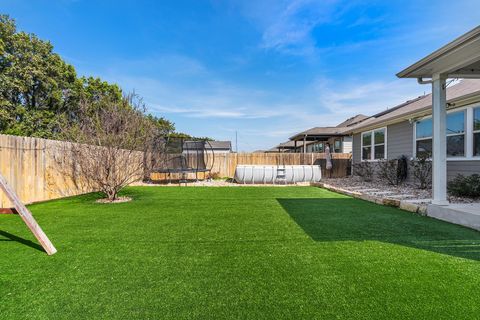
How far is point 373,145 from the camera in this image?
11094 mm

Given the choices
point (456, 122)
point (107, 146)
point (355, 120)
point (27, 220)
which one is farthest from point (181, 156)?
point (355, 120)

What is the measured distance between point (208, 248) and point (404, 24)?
8787mm

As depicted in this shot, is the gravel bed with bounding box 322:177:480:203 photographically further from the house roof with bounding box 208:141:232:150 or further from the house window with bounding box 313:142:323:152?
the house roof with bounding box 208:141:232:150

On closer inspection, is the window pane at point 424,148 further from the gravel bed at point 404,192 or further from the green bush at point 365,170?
the green bush at point 365,170

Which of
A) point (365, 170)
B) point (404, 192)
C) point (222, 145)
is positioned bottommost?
point (404, 192)

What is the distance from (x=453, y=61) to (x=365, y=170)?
25.1 feet

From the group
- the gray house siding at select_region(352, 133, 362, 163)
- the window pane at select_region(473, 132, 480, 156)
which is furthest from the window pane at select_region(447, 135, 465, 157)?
the gray house siding at select_region(352, 133, 362, 163)

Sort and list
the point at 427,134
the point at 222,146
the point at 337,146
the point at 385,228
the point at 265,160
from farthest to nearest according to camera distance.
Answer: the point at 222,146 → the point at 337,146 → the point at 265,160 → the point at 427,134 → the point at 385,228

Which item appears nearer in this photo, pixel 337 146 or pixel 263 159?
pixel 263 159

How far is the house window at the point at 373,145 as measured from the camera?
10.5 meters

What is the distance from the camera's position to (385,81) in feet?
35.5

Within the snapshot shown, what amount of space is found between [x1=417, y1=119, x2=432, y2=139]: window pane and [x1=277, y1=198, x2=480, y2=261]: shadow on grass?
176 inches

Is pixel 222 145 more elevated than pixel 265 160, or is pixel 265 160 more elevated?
pixel 222 145

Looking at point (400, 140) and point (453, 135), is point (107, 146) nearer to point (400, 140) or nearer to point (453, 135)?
point (453, 135)
